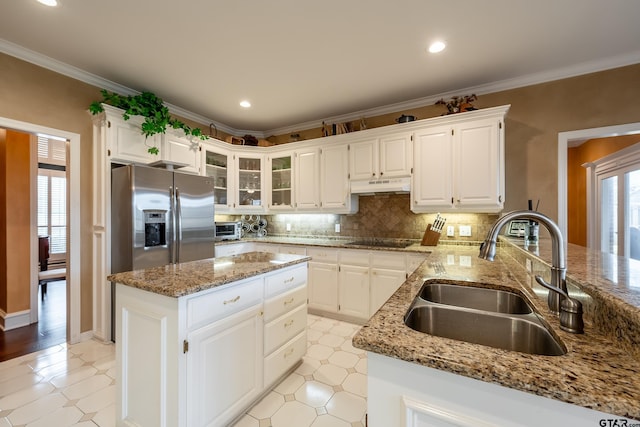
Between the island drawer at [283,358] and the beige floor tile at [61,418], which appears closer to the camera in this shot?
the beige floor tile at [61,418]

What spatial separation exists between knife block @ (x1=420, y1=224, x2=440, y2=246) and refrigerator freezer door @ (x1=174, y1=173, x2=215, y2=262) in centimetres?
258

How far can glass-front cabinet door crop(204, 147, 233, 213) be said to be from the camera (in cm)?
376

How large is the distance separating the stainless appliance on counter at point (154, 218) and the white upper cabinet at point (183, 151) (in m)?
0.47

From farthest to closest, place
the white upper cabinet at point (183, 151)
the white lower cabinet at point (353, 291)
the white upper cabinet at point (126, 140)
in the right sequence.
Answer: the white upper cabinet at point (183, 151) → the white lower cabinet at point (353, 291) → the white upper cabinet at point (126, 140)

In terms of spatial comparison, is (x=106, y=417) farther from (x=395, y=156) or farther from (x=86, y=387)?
(x=395, y=156)

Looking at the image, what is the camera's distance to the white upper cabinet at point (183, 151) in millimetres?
3152

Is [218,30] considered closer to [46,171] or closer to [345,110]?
[345,110]

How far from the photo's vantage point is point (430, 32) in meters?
2.10

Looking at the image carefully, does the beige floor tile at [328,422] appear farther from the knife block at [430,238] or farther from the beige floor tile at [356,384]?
the knife block at [430,238]

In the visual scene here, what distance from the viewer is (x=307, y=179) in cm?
379

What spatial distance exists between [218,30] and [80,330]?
10.4 ft

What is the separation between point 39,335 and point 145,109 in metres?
2.65

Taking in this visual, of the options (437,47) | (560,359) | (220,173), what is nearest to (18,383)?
(220,173)

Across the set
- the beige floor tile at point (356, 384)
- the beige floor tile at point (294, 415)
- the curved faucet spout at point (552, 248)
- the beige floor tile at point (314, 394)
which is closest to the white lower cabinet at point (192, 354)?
the beige floor tile at point (294, 415)
